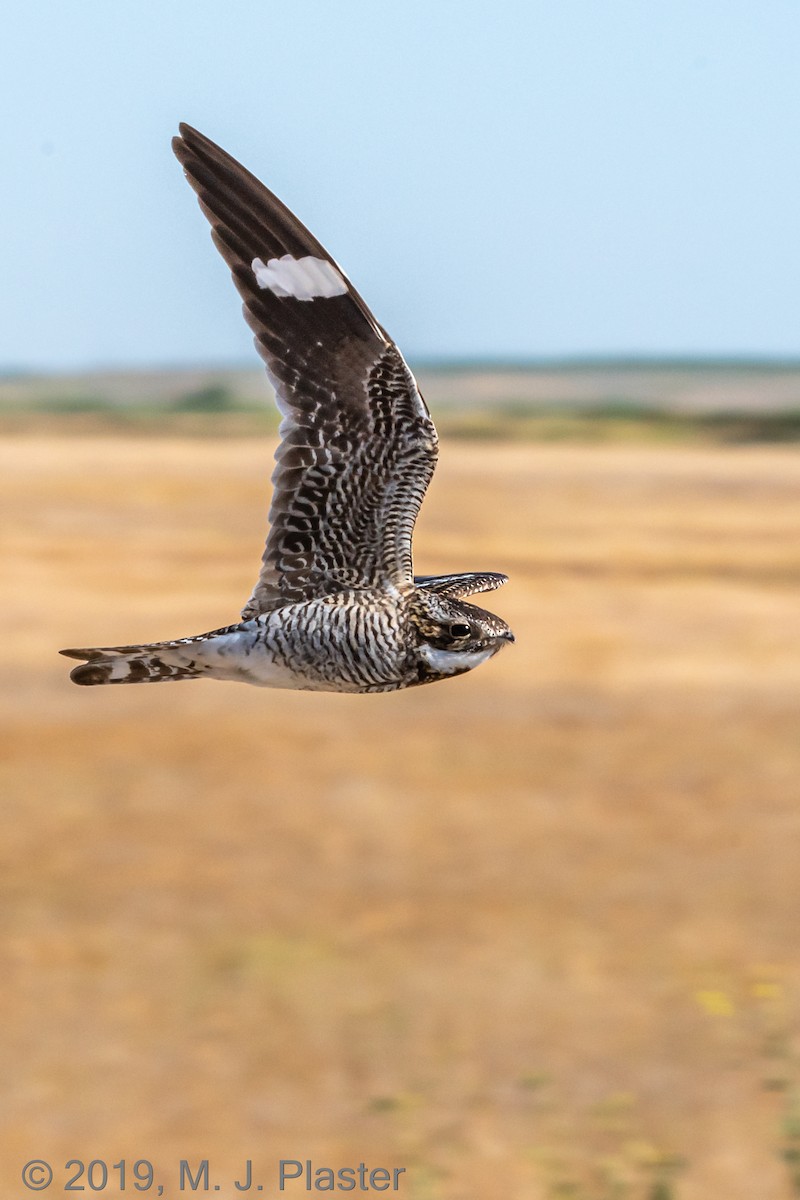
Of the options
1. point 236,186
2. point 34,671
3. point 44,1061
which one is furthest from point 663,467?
point 236,186

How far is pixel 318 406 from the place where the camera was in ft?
15.0

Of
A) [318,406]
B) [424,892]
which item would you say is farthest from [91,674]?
[424,892]

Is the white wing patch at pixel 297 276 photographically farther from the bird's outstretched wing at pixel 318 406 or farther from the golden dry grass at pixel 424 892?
the golden dry grass at pixel 424 892

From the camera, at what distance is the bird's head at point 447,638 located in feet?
13.2

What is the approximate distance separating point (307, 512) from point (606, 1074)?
56.7 ft

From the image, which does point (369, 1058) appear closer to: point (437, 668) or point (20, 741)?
point (20, 741)

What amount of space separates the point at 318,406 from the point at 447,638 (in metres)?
0.84

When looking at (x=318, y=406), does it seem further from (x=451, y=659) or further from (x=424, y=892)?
(x=424, y=892)

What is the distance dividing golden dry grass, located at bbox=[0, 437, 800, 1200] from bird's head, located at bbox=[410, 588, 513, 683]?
1300cm

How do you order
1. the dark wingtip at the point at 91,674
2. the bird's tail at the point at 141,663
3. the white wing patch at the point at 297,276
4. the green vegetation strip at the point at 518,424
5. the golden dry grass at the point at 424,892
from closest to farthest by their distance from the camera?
1. the bird's tail at the point at 141,663
2. the dark wingtip at the point at 91,674
3. the white wing patch at the point at 297,276
4. the golden dry grass at the point at 424,892
5. the green vegetation strip at the point at 518,424

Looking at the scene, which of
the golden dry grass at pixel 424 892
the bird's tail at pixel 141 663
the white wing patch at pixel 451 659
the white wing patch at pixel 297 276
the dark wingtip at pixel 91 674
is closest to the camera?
the white wing patch at pixel 451 659

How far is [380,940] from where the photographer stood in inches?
932

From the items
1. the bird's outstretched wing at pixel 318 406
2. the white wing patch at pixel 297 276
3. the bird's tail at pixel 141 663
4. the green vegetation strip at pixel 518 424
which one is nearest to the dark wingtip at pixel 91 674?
the bird's tail at pixel 141 663

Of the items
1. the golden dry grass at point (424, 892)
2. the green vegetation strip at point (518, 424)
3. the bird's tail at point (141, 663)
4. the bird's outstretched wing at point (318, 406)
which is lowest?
the bird's tail at point (141, 663)
